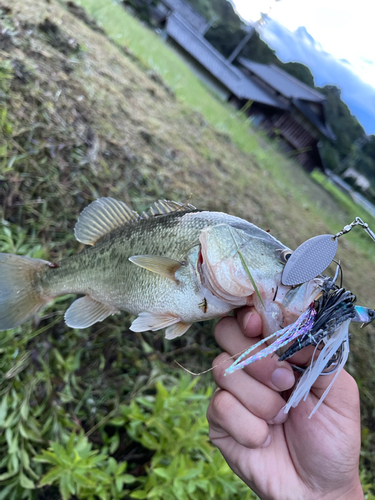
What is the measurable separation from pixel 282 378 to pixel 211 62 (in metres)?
28.0

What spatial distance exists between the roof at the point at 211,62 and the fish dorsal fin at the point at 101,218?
23.8 meters

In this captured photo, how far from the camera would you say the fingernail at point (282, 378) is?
1.16 metres

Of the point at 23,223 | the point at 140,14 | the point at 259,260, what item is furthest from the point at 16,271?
the point at 140,14

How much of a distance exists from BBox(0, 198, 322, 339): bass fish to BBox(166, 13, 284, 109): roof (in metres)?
24.0

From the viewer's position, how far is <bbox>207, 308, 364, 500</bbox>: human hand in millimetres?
1230

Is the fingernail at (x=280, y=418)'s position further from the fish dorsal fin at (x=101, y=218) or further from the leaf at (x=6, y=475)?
the leaf at (x=6, y=475)

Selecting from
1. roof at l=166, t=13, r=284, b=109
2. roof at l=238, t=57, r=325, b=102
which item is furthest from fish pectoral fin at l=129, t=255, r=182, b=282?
roof at l=238, t=57, r=325, b=102

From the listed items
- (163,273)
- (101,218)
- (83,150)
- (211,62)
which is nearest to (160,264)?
(163,273)

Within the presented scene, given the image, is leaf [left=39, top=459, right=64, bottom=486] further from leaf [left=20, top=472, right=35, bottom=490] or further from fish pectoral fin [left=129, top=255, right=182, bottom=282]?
fish pectoral fin [left=129, top=255, right=182, bottom=282]

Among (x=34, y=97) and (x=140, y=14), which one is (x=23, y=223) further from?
(x=140, y=14)

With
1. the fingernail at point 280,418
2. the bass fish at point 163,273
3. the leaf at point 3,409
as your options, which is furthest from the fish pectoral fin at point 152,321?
the leaf at point 3,409

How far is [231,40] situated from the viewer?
42.4m

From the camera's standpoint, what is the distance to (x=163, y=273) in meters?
1.22

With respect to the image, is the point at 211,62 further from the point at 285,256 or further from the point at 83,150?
the point at 285,256
